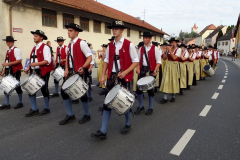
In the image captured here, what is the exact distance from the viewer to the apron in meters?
6.43

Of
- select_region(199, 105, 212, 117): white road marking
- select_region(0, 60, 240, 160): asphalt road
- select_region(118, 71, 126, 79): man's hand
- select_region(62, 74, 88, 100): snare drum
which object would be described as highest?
select_region(118, 71, 126, 79): man's hand

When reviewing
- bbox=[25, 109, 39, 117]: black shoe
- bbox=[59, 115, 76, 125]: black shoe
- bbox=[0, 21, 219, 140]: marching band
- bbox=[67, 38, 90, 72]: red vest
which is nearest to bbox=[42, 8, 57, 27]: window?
bbox=[0, 21, 219, 140]: marching band

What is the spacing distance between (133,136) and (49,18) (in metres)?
13.6

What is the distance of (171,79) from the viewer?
6520 mm

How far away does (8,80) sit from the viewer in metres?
5.25

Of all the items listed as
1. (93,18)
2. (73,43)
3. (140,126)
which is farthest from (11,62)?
(93,18)

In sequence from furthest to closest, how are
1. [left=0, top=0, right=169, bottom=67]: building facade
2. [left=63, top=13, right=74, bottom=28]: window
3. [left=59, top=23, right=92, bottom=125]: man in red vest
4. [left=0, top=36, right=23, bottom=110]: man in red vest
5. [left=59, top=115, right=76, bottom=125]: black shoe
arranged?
[left=63, top=13, right=74, bottom=28]: window
[left=0, top=0, right=169, bottom=67]: building facade
[left=0, top=36, right=23, bottom=110]: man in red vest
[left=59, top=115, right=76, bottom=125]: black shoe
[left=59, top=23, right=92, bottom=125]: man in red vest

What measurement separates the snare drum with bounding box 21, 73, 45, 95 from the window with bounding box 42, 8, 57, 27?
1113 centimetres

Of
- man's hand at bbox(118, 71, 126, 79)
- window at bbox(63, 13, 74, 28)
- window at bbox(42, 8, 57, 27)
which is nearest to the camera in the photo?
man's hand at bbox(118, 71, 126, 79)

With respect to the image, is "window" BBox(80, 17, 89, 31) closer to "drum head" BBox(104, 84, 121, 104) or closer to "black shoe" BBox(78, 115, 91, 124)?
"black shoe" BBox(78, 115, 91, 124)

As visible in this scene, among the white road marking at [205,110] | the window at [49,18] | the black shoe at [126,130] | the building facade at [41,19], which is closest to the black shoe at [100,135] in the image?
the black shoe at [126,130]

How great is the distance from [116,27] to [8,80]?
11.1ft

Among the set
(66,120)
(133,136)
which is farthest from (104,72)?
(66,120)

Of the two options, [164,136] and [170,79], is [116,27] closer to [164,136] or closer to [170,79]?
[164,136]
